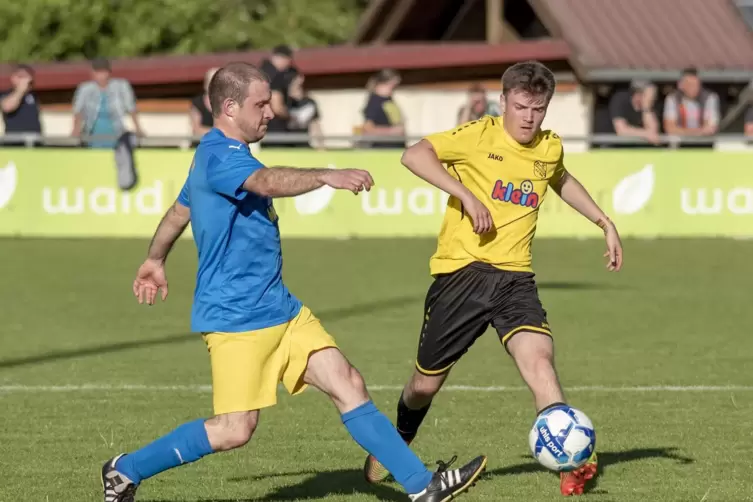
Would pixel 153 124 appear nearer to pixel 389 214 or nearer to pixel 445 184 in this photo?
pixel 389 214

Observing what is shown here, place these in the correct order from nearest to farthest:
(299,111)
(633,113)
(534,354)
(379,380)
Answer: (534,354)
(379,380)
(299,111)
(633,113)

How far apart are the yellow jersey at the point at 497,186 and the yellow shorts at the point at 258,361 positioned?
3.69 feet

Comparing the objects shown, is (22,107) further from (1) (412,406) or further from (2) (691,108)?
(1) (412,406)

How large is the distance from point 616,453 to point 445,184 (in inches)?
77.1

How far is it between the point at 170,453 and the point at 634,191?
550 inches

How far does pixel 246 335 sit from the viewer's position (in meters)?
6.41

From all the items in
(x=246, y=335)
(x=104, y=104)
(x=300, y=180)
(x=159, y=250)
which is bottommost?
(x=246, y=335)

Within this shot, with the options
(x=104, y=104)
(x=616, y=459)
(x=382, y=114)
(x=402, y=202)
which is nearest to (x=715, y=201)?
(x=402, y=202)

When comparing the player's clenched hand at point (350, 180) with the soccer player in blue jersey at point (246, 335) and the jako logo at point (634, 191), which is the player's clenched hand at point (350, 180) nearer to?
the soccer player in blue jersey at point (246, 335)

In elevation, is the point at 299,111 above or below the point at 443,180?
above

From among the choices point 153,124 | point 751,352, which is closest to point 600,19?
point 153,124

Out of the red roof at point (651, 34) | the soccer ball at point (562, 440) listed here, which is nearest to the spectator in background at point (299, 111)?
the red roof at point (651, 34)

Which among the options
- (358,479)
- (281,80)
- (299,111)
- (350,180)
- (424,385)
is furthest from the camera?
(299,111)

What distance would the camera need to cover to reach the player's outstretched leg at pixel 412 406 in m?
7.35
